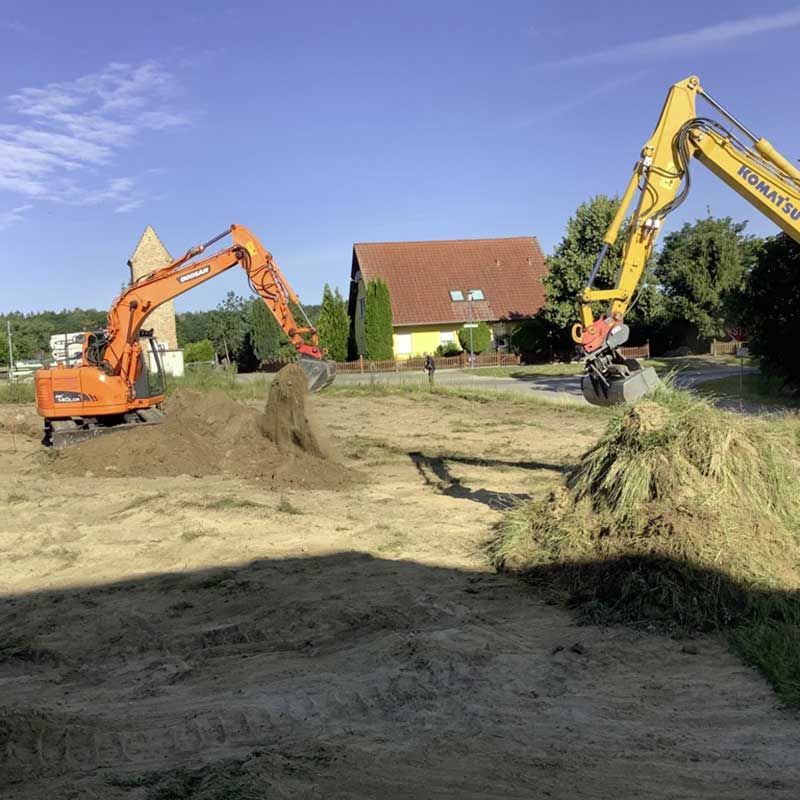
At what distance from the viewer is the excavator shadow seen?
35.3ft

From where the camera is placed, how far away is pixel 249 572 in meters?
7.78

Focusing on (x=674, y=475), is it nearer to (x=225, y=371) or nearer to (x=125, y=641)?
(x=125, y=641)

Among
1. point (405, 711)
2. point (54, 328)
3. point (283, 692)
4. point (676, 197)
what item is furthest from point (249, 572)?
point (54, 328)

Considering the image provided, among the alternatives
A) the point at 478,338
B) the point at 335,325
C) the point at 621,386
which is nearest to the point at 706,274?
the point at 478,338

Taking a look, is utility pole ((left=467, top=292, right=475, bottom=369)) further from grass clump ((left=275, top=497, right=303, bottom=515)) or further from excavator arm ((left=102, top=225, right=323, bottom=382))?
grass clump ((left=275, top=497, right=303, bottom=515))

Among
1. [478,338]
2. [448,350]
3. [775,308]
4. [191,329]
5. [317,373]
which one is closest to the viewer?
[317,373]

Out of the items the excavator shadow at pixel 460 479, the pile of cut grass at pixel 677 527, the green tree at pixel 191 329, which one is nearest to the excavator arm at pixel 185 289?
the excavator shadow at pixel 460 479

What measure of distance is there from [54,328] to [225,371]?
177ft

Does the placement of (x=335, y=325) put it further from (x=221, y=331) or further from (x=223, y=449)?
(x=223, y=449)

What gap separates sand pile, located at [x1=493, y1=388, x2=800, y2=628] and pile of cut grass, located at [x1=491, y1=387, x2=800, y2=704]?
0.04ft

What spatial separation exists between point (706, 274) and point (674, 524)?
45.7 metres

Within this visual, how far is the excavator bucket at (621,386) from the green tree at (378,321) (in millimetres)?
41514

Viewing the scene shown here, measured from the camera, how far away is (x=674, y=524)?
6.61m

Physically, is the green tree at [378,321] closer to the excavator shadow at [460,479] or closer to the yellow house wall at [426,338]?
the yellow house wall at [426,338]
